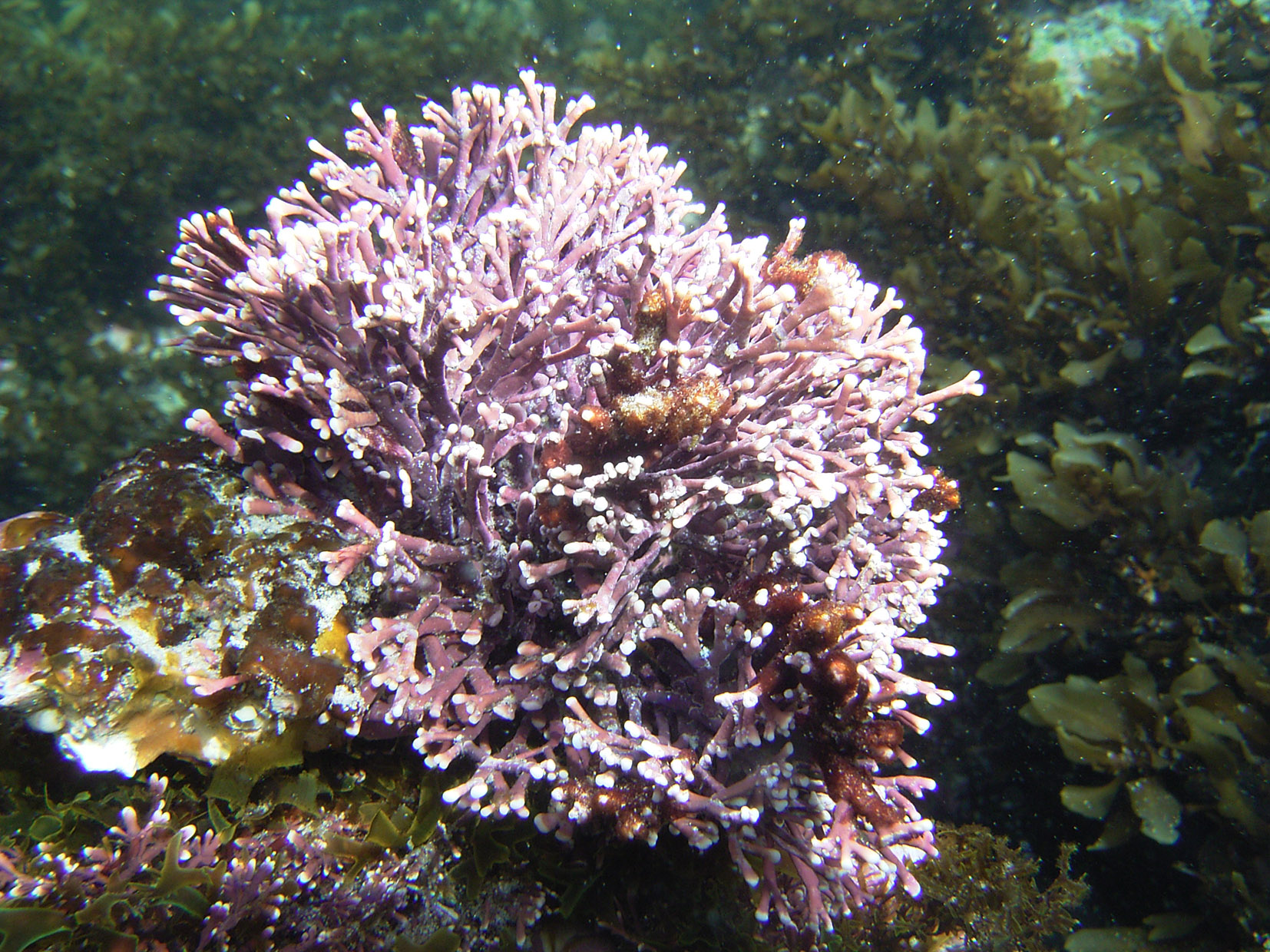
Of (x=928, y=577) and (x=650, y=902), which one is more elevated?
(x=928, y=577)

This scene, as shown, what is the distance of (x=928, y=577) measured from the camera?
2141 millimetres

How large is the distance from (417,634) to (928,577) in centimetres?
173

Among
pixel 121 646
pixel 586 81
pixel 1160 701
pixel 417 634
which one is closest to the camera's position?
pixel 121 646

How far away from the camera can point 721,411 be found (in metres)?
1.73

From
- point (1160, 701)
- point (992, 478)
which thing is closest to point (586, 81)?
point (992, 478)

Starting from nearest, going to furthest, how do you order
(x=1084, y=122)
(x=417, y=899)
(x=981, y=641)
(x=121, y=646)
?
1. (x=121, y=646)
2. (x=417, y=899)
3. (x=981, y=641)
4. (x=1084, y=122)

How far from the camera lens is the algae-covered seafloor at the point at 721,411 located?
185cm

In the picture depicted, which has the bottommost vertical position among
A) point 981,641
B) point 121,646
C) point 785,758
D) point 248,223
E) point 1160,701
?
point 1160,701

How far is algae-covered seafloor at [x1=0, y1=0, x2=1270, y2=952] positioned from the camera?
1847 mm

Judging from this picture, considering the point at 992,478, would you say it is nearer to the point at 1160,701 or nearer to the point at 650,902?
the point at 1160,701

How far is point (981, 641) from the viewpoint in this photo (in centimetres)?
367

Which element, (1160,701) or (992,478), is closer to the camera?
(1160,701)

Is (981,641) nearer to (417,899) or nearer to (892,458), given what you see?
(892,458)

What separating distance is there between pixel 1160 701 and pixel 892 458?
94.1 inches
